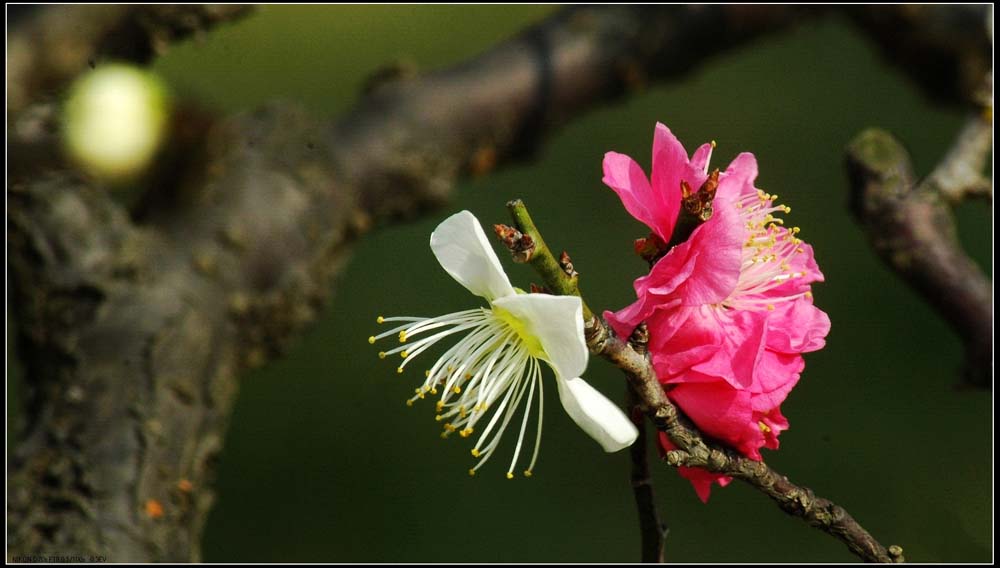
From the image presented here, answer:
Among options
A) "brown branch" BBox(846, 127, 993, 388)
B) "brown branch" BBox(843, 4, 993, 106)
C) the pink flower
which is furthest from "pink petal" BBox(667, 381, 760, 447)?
"brown branch" BBox(843, 4, 993, 106)

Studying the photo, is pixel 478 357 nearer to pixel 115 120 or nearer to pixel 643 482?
pixel 643 482

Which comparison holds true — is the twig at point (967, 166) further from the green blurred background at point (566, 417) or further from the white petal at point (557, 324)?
the white petal at point (557, 324)

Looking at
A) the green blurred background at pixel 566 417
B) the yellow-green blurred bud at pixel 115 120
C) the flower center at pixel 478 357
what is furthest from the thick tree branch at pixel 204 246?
the flower center at pixel 478 357

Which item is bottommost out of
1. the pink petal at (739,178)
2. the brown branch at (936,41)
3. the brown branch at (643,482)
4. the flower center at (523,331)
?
the brown branch at (643,482)

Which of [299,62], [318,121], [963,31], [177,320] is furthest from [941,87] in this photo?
[299,62]

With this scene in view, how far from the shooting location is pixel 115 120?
0.63 metres

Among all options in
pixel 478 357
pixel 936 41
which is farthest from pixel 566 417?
pixel 478 357

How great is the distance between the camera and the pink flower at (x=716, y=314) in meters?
0.27

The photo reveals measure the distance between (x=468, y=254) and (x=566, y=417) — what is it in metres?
0.90

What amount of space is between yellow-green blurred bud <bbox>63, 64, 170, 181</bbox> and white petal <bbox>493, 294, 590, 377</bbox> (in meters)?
0.40

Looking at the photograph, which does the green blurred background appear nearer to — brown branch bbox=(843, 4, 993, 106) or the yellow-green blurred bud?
brown branch bbox=(843, 4, 993, 106)

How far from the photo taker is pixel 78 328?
58 cm

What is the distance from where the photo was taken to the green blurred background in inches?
42.8

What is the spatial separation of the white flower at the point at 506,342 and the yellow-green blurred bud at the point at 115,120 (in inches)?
14.2
